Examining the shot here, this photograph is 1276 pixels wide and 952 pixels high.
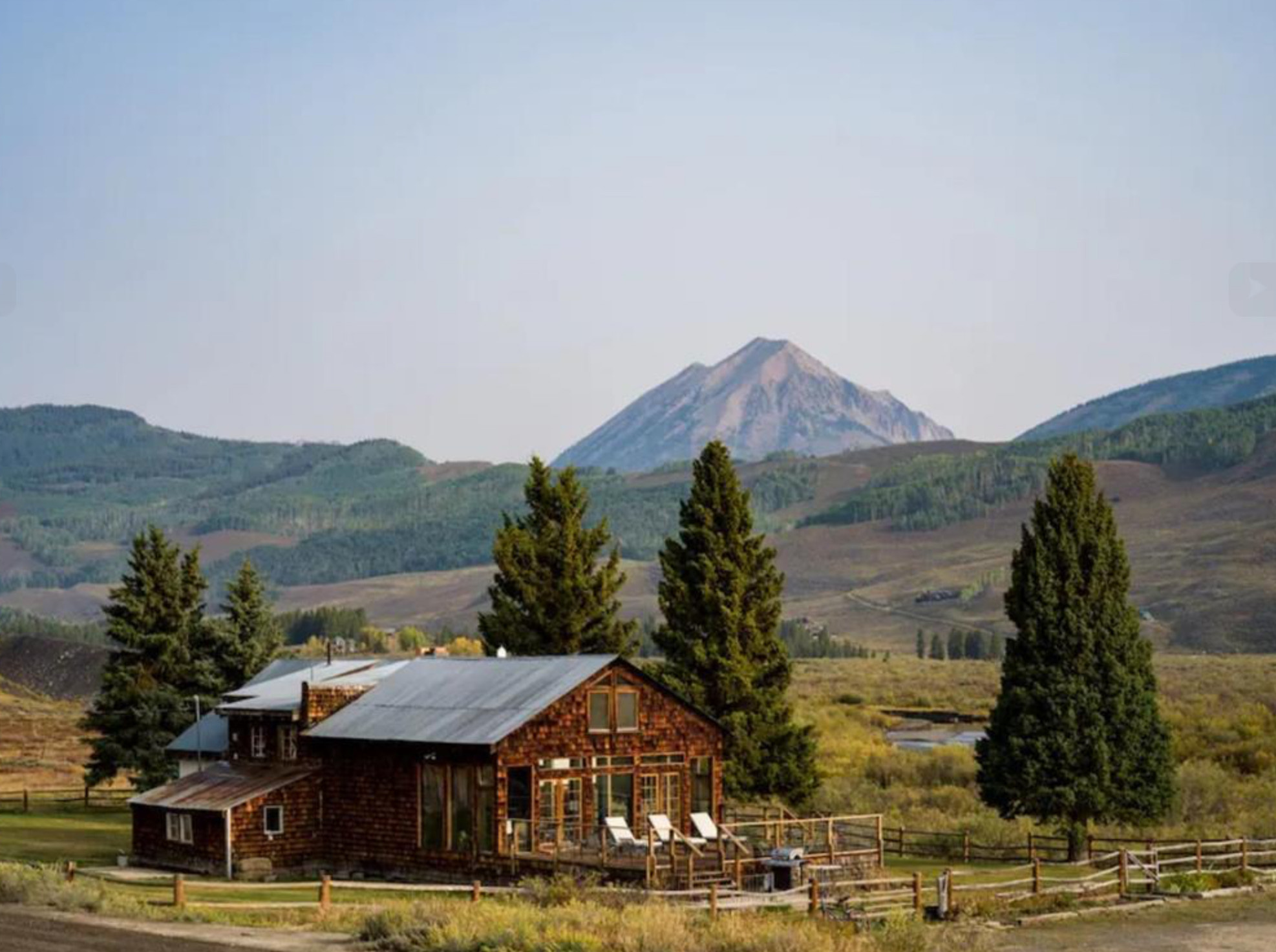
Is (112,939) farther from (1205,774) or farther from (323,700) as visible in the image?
(1205,774)

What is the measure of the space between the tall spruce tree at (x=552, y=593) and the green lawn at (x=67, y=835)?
12.1 m

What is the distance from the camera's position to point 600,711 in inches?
1754

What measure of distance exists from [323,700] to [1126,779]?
65.7 feet

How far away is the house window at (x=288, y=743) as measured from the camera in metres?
49.1

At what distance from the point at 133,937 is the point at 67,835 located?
84.2 feet

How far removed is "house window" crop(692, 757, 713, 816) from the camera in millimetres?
46531

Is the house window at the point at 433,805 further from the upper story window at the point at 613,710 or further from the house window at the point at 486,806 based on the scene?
the upper story window at the point at 613,710

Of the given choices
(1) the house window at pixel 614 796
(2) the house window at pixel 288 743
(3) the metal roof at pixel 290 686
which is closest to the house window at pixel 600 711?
(1) the house window at pixel 614 796

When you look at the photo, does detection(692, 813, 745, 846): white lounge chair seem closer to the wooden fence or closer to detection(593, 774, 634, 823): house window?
detection(593, 774, 634, 823): house window

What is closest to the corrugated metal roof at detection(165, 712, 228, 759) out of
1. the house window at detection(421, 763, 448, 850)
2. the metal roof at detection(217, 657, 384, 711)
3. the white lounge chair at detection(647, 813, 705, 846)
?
the metal roof at detection(217, 657, 384, 711)

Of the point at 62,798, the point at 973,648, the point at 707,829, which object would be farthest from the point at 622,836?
the point at 973,648

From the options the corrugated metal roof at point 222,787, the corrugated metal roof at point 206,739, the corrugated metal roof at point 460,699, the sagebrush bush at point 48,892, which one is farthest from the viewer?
the corrugated metal roof at point 206,739

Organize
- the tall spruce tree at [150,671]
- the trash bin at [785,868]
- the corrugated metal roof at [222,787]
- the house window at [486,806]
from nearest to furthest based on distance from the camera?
the trash bin at [785,868] → the house window at [486,806] → the corrugated metal roof at [222,787] → the tall spruce tree at [150,671]

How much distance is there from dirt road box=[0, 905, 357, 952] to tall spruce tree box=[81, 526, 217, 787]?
29.5m
